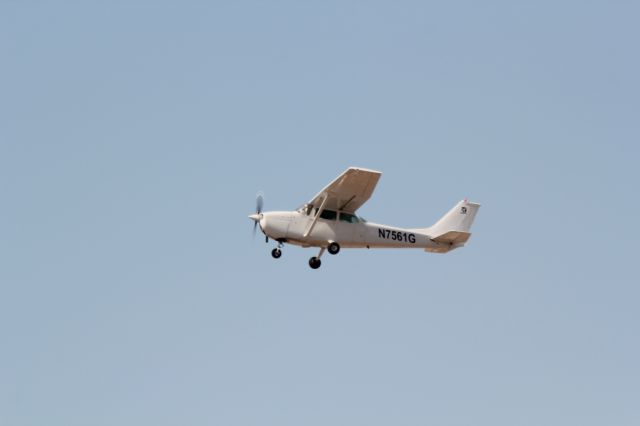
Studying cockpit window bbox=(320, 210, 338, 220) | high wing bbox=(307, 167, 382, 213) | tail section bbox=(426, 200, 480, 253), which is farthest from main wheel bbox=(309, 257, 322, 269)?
tail section bbox=(426, 200, 480, 253)

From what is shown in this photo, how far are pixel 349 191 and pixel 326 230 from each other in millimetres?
1555

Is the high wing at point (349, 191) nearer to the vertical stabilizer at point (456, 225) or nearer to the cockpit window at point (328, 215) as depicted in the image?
the cockpit window at point (328, 215)

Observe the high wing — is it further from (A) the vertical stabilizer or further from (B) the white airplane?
(A) the vertical stabilizer

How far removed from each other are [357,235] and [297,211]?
2.10 metres

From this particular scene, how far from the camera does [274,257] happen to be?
36750mm

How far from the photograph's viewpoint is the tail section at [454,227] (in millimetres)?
39188

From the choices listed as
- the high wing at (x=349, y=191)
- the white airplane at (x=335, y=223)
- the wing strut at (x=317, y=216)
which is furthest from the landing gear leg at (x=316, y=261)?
the high wing at (x=349, y=191)

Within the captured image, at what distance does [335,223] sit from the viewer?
3725cm

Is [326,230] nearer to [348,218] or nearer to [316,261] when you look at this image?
[348,218]

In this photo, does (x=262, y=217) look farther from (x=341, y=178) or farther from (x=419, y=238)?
(x=419, y=238)

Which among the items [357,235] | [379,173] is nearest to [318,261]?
[357,235]

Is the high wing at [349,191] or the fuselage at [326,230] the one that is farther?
the fuselage at [326,230]

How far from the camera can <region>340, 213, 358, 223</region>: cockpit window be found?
37.4 metres

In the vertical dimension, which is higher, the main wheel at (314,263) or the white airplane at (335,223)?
the white airplane at (335,223)
